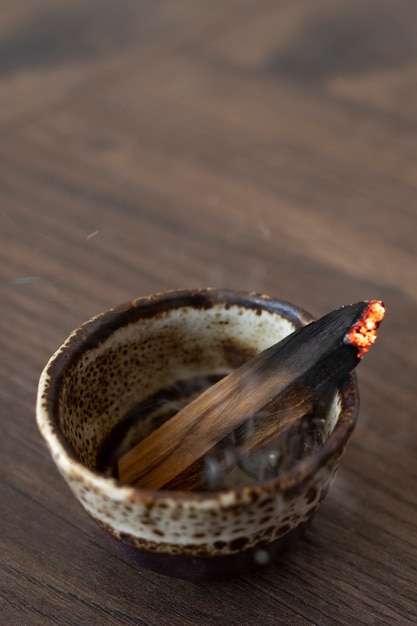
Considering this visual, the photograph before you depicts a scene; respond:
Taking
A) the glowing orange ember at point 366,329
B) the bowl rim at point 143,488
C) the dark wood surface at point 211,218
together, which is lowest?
the dark wood surface at point 211,218

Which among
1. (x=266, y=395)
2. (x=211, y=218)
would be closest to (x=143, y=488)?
(x=266, y=395)

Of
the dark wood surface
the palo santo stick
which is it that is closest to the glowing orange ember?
the palo santo stick

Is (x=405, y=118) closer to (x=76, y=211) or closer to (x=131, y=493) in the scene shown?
(x=76, y=211)

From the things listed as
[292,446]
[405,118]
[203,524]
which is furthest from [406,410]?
[405,118]

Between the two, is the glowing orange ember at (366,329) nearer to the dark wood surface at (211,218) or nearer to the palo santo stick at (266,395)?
the palo santo stick at (266,395)

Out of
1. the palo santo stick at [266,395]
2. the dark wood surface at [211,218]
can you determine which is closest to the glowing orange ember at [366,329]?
the palo santo stick at [266,395]
